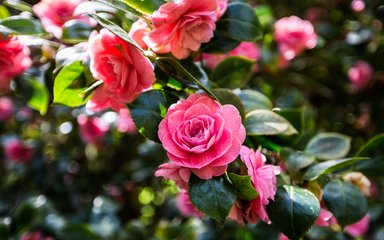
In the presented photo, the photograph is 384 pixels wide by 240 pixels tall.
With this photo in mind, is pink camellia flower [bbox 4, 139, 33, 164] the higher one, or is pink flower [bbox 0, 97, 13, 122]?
pink flower [bbox 0, 97, 13, 122]

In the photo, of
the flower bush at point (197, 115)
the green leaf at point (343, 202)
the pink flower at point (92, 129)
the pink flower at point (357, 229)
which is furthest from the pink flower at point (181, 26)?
the pink flower at point (92, 129)

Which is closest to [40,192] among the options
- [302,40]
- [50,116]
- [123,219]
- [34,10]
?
[50,116]

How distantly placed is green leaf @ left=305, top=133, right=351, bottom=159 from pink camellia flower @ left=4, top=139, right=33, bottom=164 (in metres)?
1.38

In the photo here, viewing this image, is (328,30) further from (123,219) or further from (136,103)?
(136,103)

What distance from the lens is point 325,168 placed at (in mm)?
1011

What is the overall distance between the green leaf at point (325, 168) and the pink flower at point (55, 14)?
603mm

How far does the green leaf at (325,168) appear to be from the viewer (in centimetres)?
98

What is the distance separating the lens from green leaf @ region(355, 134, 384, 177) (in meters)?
1.15

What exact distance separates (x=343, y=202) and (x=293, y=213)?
0.19 meters

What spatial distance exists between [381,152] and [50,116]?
54.8 inches

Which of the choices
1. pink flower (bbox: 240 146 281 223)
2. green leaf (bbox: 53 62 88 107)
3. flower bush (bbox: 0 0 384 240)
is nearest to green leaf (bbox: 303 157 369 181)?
flower bush (bbox: 0 0 384 240)

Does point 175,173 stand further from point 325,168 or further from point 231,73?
point 231,73

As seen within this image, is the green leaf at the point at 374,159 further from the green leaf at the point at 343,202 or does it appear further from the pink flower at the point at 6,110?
the pink flower at the point at 6,110

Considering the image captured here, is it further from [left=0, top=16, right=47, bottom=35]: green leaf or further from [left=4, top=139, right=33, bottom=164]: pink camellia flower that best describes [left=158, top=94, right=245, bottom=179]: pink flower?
[left=4, top=139, right=33, bottom=164]: pink camellia flower
